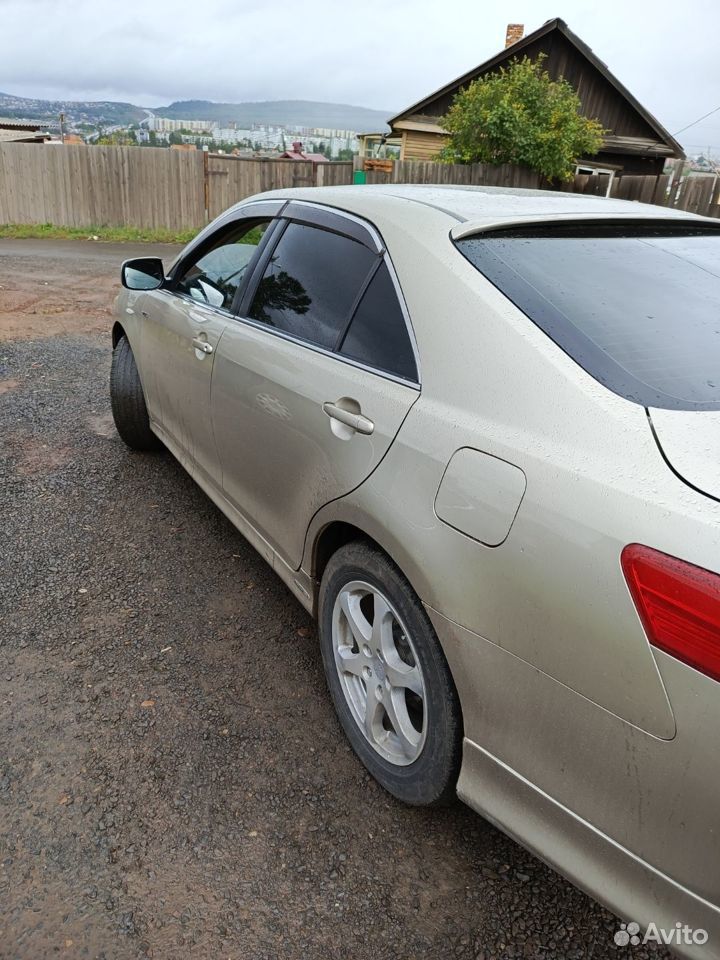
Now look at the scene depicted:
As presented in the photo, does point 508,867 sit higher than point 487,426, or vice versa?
point 487,426

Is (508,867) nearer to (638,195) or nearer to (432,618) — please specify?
(432,618)

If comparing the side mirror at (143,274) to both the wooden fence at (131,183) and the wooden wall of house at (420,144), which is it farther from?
the wooden wall of house at (420,144)

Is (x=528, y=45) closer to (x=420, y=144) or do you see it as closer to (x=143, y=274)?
(x=420, y=144)

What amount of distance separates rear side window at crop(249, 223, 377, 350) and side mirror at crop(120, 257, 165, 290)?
130 cm

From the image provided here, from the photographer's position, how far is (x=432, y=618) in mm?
1775

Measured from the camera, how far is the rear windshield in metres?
1.67

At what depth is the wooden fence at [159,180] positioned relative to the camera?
50.8 feet

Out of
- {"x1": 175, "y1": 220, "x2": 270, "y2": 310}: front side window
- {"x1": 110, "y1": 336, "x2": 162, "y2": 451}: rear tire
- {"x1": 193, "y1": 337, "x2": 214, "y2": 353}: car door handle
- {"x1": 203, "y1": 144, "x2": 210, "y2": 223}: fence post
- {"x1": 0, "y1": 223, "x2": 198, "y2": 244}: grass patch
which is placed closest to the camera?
{"x1": 193, "y1": 337, "x2": 214, "y2": 353}: car door handle

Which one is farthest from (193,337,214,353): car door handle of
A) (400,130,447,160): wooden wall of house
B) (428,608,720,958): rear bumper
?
(400,130,447,160): wooden wall of house

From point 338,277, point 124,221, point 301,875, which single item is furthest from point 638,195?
point 301,875

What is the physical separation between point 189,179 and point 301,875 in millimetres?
16652

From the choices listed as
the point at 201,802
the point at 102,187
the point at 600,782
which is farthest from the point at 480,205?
the point at 102,187

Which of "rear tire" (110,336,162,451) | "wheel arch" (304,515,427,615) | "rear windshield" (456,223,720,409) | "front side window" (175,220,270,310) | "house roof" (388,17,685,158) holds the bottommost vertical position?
"rear tire" (110,336,162,451)

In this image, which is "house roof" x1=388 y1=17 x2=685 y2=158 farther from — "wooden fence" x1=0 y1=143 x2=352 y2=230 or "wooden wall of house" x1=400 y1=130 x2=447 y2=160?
"wooden fence" x1=0 y1=143 x2=352 y2=230
